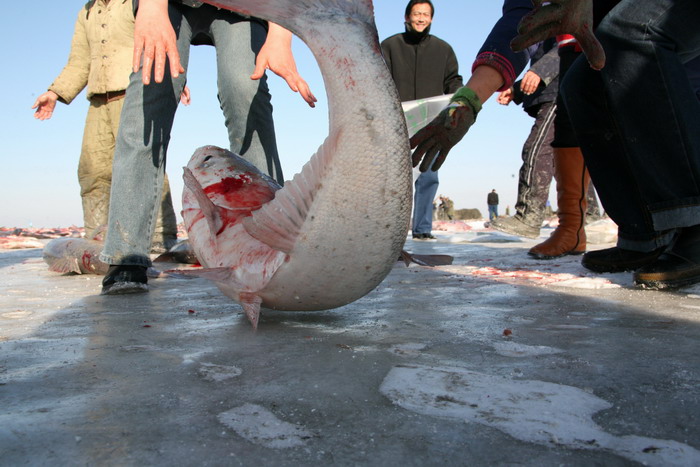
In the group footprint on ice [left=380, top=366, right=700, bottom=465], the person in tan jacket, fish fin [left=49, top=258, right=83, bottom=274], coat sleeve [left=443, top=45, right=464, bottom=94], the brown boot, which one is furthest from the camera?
coat sleeve [left=443, top=45, right=464, bottom=94]

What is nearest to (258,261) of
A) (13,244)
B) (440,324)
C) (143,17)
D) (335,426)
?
(440,324)

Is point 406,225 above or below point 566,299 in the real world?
above

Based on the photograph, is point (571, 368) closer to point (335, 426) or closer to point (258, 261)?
point (335, 426)

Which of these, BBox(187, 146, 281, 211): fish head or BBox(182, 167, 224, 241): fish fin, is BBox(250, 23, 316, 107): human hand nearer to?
BBox(187, 146, 281, 211): fish head

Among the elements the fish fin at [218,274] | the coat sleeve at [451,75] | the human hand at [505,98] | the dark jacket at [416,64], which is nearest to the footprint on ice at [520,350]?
the fish fin at [218,274]

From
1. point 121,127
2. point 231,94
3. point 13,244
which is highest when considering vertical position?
point 231,94

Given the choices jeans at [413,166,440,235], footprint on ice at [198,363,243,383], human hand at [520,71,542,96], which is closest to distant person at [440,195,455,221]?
jeans at [413,166,440,235]

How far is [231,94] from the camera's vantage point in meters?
3.04

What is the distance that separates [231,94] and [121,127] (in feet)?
1.93

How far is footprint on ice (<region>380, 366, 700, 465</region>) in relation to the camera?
872 mm

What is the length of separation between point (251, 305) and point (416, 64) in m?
5.55

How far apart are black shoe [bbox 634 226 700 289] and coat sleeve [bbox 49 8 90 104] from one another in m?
4.72

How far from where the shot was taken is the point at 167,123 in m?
2.90

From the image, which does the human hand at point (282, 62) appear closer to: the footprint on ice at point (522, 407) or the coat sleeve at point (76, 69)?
the footprint on ice at point (522, 407)
